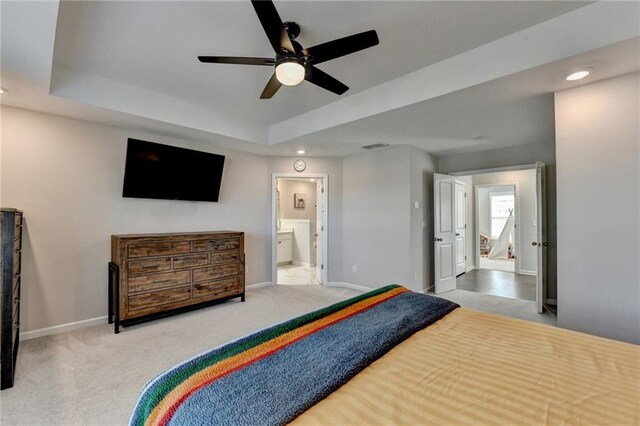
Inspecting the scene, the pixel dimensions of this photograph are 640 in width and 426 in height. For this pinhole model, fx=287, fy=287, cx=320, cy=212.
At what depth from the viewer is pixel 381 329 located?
1.54 meters

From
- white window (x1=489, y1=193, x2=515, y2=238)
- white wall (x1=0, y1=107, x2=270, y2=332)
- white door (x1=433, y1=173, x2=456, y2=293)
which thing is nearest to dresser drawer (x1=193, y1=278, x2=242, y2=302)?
white wall (x1=0, y1=107, x2=270, y2=332)

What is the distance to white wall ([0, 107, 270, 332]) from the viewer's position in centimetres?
299

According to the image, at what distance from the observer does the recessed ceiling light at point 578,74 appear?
2.15m

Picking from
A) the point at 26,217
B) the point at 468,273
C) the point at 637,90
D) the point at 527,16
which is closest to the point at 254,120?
the point at 26,217

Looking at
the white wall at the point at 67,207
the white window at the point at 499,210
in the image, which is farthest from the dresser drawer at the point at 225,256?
the white window at the point at 499,210

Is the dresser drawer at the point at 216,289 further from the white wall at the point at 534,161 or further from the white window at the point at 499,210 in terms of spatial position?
the white window at the point at 499,210

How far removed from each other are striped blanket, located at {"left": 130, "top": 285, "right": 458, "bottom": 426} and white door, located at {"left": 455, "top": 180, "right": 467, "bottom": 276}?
193 inches

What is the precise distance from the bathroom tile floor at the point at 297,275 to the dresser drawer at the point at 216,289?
1.40 m

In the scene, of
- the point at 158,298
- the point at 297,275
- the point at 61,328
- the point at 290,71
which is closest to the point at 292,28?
the point at 290,71

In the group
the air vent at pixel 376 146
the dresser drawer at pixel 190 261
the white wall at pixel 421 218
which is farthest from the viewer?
the white wall at pixel 421 218

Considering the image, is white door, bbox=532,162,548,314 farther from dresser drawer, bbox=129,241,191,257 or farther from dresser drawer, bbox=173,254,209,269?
dresser drawer, bbox=129,241,191,257

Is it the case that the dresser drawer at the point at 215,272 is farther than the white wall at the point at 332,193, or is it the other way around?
the white wall at the point at 332,193

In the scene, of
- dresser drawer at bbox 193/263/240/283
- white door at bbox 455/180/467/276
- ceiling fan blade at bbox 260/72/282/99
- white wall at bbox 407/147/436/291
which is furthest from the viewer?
white door at bbox 455/180/467/276

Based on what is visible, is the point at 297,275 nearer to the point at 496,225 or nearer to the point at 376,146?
the point at 376,146
